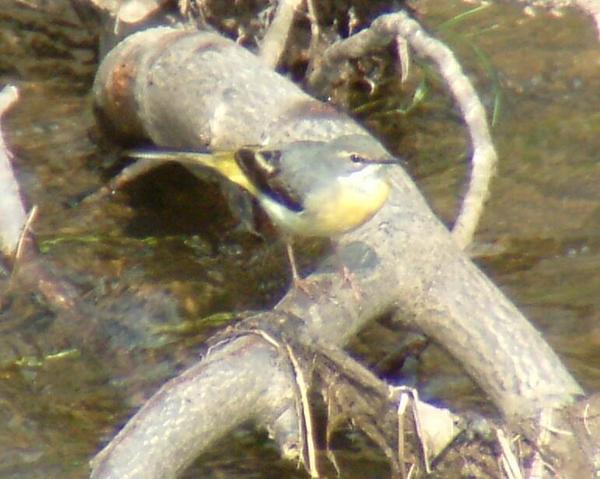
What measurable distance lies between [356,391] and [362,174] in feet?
4.84

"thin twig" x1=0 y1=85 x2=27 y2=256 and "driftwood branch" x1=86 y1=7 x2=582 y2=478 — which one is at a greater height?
"driftwood branch" x1=86 y1=7 x2=582 y2=478

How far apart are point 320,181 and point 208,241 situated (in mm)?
2070

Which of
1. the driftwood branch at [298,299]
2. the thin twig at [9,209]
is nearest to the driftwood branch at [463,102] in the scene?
the driftwood branch at [298,299]

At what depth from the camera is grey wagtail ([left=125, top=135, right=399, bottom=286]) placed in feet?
21.7

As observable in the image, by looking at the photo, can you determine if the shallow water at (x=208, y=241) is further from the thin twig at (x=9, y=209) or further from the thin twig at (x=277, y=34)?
the thin twig at (x=277, y=34)

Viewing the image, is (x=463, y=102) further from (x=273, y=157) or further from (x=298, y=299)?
(x=298, y=299)

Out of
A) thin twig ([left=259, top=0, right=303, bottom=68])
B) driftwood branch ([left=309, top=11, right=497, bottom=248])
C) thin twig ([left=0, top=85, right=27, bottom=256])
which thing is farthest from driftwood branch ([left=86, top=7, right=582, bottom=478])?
thin twig ([left=0, top=85, right=27, bottom=256])

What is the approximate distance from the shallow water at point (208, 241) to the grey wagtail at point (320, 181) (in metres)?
1.14

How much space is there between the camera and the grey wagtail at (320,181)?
6.63 meters

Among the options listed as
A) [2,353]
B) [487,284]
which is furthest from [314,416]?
[2,353]

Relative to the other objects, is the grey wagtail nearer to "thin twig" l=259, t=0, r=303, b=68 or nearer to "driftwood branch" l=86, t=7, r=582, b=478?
"driftwood branch" l=86, t=7, r=582, b=478

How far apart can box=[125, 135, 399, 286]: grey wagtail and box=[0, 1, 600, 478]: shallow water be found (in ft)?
3.74

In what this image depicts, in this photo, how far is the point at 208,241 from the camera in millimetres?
8828

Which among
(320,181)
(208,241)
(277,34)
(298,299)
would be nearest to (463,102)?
(320,181)
